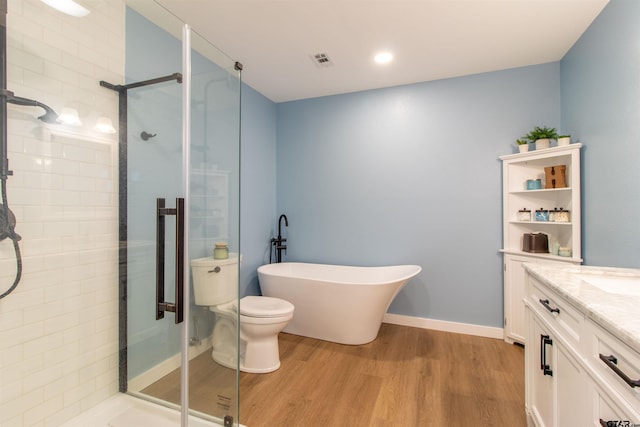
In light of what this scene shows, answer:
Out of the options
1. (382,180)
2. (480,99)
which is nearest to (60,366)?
(382,180)

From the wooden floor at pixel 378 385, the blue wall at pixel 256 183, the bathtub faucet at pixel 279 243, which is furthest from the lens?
the bathtub faucet at pixel 279 243

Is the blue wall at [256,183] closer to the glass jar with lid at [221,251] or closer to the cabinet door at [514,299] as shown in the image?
the glass jar with lid at [221,251]

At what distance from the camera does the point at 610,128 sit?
75.8 inches

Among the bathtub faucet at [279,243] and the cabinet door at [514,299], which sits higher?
the bathtub faucet at [279,243]

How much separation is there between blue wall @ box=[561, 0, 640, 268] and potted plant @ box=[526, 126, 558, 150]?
0.15 metres

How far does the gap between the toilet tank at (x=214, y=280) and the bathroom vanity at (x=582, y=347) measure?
1.61 meters

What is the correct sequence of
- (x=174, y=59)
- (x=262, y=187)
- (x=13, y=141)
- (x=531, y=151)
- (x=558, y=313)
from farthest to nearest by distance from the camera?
(x=262, y=187)
(x=531, y=151)
(x=174, y=59)
(x=13, y=141)
(x=558, y=313)

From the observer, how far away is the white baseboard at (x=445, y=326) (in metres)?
2.85

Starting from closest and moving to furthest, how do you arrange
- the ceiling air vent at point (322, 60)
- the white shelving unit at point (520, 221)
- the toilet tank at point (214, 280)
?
1. the toilet tank at point (214, 280)
2. the white shelving unit at point (520, 221)
3. the ceiling air vent at point (322, 60)

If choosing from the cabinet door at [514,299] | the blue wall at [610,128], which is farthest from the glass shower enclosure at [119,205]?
the cabinet door at [514,299]

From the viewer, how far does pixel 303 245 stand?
3.60 m

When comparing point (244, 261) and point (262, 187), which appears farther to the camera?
point (262, 187)

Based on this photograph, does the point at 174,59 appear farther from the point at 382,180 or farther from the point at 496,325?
the point at 496,325

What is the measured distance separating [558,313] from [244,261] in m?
2.67
